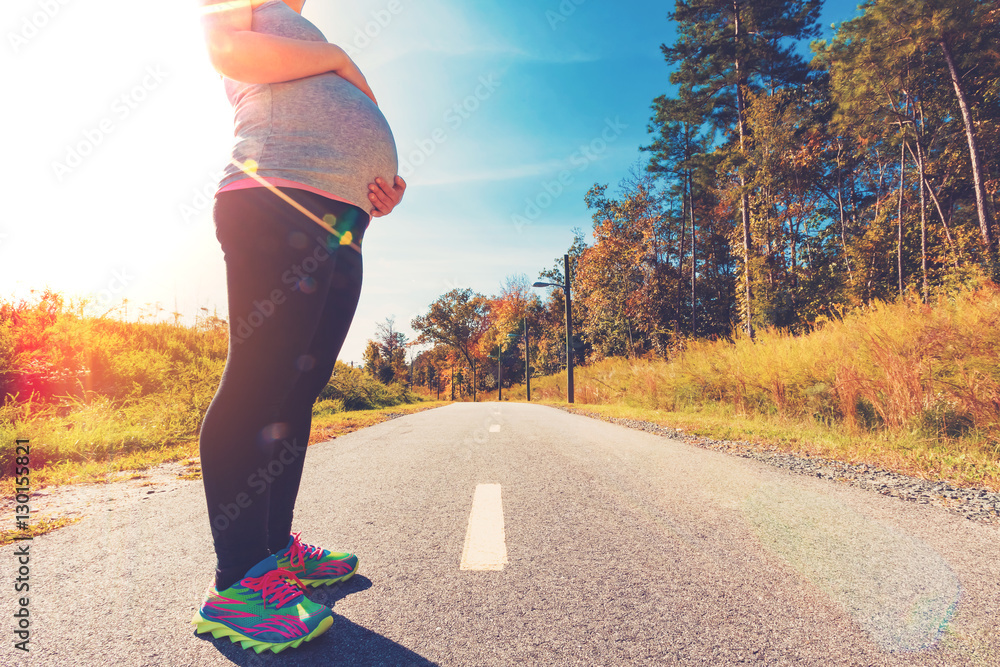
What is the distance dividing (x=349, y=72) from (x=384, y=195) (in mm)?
475

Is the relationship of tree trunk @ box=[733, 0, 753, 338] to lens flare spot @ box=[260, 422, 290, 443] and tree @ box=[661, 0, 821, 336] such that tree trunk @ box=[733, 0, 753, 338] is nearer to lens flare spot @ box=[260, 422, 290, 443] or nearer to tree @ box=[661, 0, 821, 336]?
tree @ box=[661, 0, 821, 336]

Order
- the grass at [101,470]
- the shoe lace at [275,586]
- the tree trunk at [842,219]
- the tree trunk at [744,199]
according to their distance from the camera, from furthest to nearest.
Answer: the tree trunk at [842,219], the tree trunk at [744,199], the grass at [101,470], the shoe lace at [275,586]

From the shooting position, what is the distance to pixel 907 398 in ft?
15.0

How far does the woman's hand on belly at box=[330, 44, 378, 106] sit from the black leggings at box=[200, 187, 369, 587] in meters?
0.57

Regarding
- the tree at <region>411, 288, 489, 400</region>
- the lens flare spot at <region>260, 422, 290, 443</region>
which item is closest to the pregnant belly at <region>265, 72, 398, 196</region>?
the lens flare spot at <region>260, 422, 290, 443</region>

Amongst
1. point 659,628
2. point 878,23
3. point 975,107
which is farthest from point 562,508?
point 975,107

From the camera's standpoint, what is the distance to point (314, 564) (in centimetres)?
143

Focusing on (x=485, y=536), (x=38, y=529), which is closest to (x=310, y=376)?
(x=485, y=536)

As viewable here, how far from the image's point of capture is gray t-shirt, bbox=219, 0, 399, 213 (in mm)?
1324

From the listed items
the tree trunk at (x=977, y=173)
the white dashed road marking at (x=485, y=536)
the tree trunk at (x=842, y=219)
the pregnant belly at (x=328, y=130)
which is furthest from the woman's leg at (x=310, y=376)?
the tree trunk at (x=842, y=219)

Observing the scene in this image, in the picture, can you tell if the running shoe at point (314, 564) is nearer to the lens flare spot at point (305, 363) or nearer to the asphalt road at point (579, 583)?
the asphalt road at point (579, 583)

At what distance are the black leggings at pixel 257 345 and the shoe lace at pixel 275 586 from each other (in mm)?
58

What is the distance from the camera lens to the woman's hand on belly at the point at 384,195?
1564 millimetres

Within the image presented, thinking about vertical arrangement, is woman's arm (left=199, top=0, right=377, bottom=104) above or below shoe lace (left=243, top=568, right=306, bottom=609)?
above
